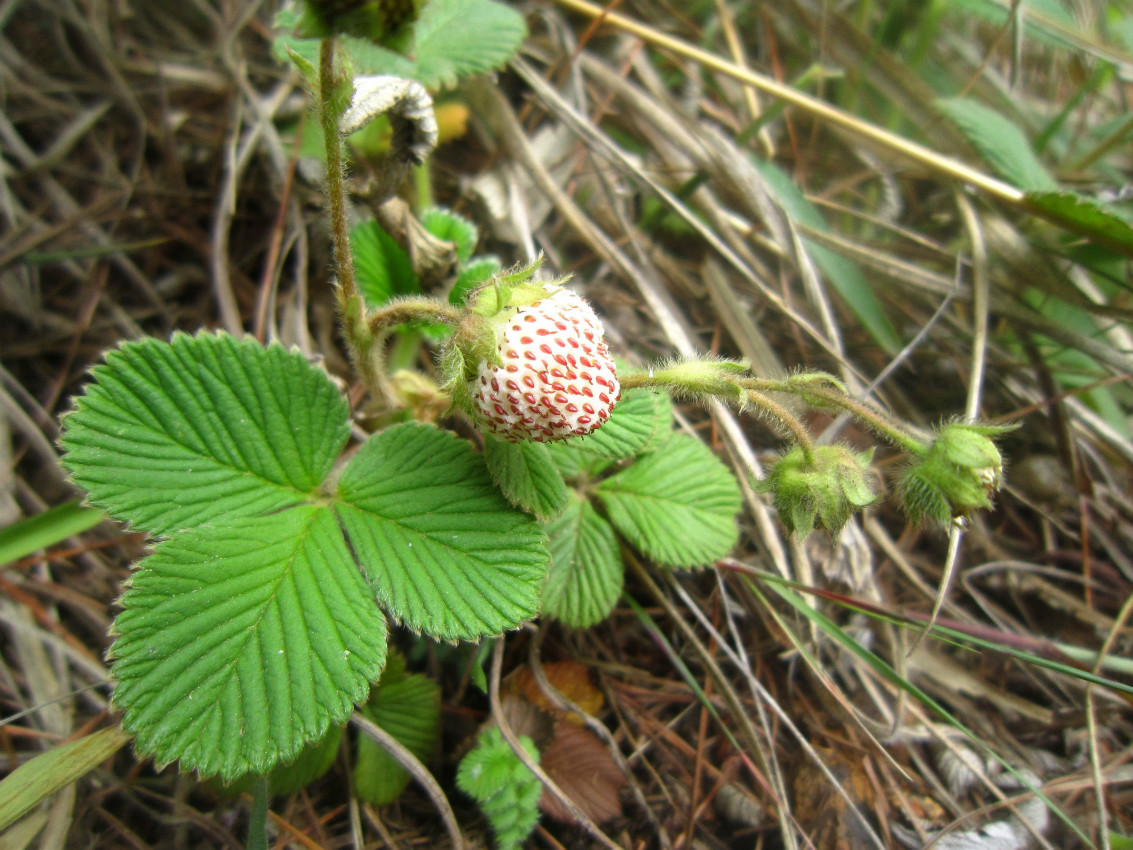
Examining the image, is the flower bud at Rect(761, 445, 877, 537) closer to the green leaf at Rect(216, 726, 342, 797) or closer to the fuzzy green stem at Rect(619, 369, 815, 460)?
the fuzzy green stem at Rect(619, 369, 815, 460)

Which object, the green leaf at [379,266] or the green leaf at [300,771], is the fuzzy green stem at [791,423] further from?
the green leaf at [300,771]

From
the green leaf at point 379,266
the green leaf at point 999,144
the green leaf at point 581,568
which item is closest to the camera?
the green leaf at point 581,568

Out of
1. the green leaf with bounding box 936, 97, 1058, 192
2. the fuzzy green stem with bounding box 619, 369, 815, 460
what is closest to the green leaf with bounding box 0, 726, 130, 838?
the fuzzy green stem with bounding box 619, 369, 815, 460

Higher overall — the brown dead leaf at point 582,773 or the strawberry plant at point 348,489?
the strawberry plant at point 348,489

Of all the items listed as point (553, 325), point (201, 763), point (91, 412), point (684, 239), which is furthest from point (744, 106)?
point (201, 763)

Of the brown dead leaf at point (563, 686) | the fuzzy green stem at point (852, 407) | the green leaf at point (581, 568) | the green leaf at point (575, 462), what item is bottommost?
the brown dead leaf at point (563, 686)

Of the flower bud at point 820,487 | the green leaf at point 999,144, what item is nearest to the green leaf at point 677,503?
the flower bud at point 820,487

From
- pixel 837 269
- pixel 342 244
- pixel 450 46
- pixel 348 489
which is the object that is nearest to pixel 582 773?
pixel 348 489

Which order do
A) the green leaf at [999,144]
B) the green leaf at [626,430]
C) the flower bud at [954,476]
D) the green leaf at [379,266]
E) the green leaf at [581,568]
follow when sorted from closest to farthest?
the flower bud at [954,476] → the green leaf at [626,430] → the green leaf at [581,568] → the green leaf at [379,266] → the green leaf at [999,144]
